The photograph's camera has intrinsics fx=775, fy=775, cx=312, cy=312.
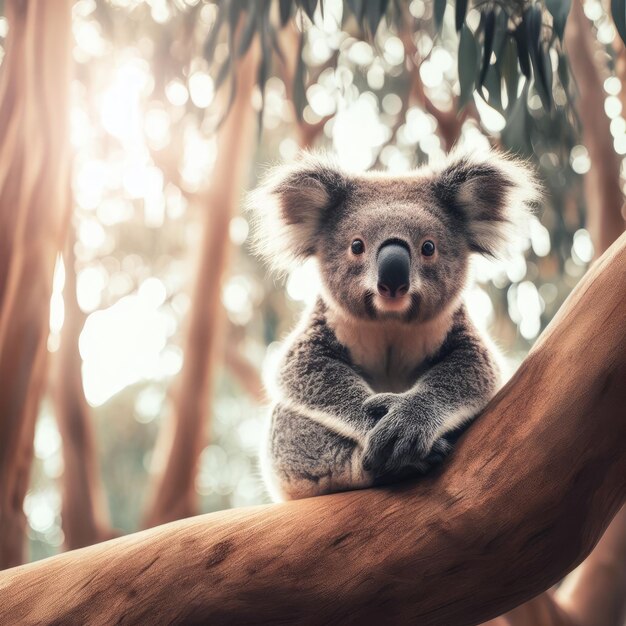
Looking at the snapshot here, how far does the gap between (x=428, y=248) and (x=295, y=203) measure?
0.55m

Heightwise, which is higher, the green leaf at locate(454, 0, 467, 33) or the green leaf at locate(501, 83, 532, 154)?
the green leaf at locate(454, 0, 467, 33)

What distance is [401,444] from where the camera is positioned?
184cm

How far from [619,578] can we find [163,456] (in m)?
2.85

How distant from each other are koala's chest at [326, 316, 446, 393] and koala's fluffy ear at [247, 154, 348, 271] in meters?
0.39

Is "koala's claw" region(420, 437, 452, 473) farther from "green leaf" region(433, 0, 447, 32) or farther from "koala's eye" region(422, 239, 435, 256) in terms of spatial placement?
"green leaf" region(433, 0, 447, 32)

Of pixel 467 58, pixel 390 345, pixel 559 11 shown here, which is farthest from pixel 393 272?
pixel 467 58

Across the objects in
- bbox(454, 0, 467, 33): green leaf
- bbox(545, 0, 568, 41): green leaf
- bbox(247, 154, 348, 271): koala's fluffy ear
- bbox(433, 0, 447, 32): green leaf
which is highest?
bbox(433, 0, 447, 32): green leaf

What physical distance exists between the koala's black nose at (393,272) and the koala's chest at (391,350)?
0.77 feet

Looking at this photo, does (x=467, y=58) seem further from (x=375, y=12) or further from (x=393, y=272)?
(x=393, y=272)

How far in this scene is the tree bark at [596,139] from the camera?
172 inches

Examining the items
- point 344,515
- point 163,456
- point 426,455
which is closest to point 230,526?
point 344,515

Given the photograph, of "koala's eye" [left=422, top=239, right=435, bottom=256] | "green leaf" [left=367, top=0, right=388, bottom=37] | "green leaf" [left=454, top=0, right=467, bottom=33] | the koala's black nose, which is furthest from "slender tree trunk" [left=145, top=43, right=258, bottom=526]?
the koala's black nose

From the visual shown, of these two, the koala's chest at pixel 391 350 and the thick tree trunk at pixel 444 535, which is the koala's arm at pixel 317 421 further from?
the thick tree trunk at pixel 444 535

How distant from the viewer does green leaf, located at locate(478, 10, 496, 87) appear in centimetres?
292
